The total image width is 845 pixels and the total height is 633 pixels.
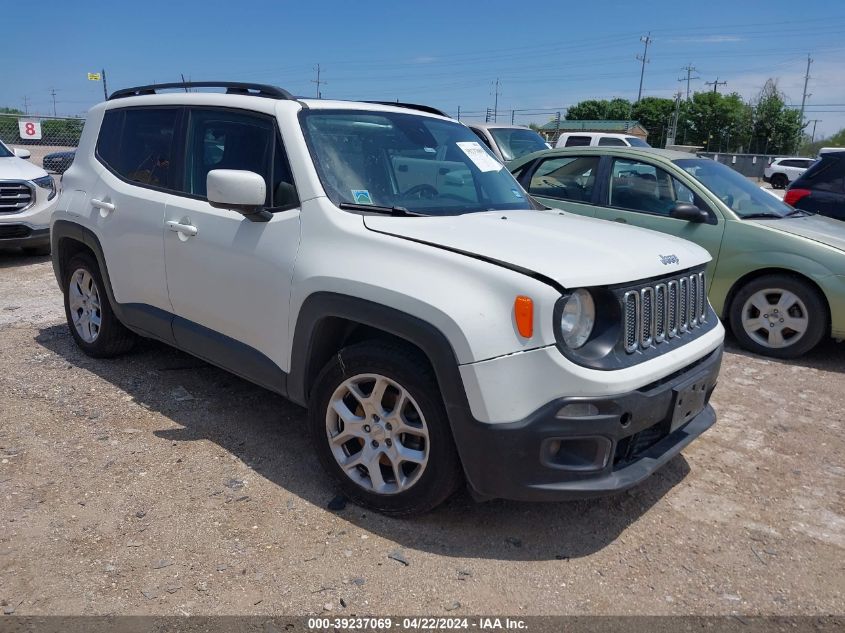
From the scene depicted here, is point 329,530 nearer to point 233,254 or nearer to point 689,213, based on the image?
point 233,254

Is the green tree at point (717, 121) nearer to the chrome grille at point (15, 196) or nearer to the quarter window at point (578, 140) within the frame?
the quarter window at point (578, 140)

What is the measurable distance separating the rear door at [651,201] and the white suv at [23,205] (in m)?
6.42

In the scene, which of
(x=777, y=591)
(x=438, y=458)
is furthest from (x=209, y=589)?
(x=777, y=591)

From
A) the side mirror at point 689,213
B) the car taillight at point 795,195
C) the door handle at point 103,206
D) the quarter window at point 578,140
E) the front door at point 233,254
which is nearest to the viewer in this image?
the front door at point 233,254

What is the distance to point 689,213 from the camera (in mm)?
6180

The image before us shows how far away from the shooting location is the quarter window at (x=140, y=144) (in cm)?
439

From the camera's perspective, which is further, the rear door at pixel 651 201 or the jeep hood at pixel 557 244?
the rear door at pixel 651 201

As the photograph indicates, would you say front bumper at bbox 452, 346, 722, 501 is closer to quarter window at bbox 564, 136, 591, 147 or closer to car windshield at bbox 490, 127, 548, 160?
car windshield at bbox 490, 127, 548, 160

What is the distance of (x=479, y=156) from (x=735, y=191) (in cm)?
341

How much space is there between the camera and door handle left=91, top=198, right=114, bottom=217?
464 cm

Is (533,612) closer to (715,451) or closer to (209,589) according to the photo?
(209,589)

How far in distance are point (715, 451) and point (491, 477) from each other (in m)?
1.96

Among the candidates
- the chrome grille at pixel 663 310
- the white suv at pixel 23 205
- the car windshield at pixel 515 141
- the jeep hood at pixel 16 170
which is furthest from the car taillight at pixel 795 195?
the jeep hood at pixel 16 170

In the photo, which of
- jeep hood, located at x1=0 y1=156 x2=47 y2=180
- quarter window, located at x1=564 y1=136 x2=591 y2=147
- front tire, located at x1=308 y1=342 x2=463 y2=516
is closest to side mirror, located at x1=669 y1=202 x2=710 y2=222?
front tire, located at x1=308 y1=342 x2=463 y2=516
